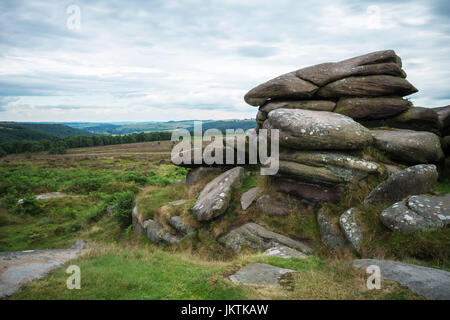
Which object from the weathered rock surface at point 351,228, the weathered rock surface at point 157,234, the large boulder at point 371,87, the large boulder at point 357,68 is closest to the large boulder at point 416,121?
the large boulder at point 371,87

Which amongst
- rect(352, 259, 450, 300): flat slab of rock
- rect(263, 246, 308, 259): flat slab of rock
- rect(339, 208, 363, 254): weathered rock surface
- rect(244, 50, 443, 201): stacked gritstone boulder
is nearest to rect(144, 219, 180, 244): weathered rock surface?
rect(263, 246, 308, 259): flat slab of rock

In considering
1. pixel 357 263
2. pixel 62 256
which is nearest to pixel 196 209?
pixel 62 256

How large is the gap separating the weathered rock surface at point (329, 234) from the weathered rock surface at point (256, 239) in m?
0.95

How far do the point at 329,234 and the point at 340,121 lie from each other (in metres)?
6.13

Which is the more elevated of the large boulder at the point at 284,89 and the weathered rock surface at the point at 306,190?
the large boulder at the point at 284,89

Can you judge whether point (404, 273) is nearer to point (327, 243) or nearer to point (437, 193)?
point (327, 243)

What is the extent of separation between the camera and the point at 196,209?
15.8m

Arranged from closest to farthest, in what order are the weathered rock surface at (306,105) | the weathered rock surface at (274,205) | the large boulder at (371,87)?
1. the weathered rock surface at (274,205)
2. the large boulder at (371,87)
3. the weathered rock surface at (306,105)

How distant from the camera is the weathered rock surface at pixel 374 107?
16.2 meters

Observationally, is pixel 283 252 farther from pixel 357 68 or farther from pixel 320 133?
pixel 357 68

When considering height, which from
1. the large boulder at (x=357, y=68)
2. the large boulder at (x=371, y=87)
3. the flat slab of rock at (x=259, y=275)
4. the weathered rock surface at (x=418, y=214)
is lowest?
the flat slab of rock at (x=259, y=275)

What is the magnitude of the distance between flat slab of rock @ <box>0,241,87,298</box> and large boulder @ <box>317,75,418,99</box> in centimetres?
1769

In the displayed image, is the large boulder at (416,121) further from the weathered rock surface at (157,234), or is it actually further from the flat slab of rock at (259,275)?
the weathered rock surface at (157,234)
